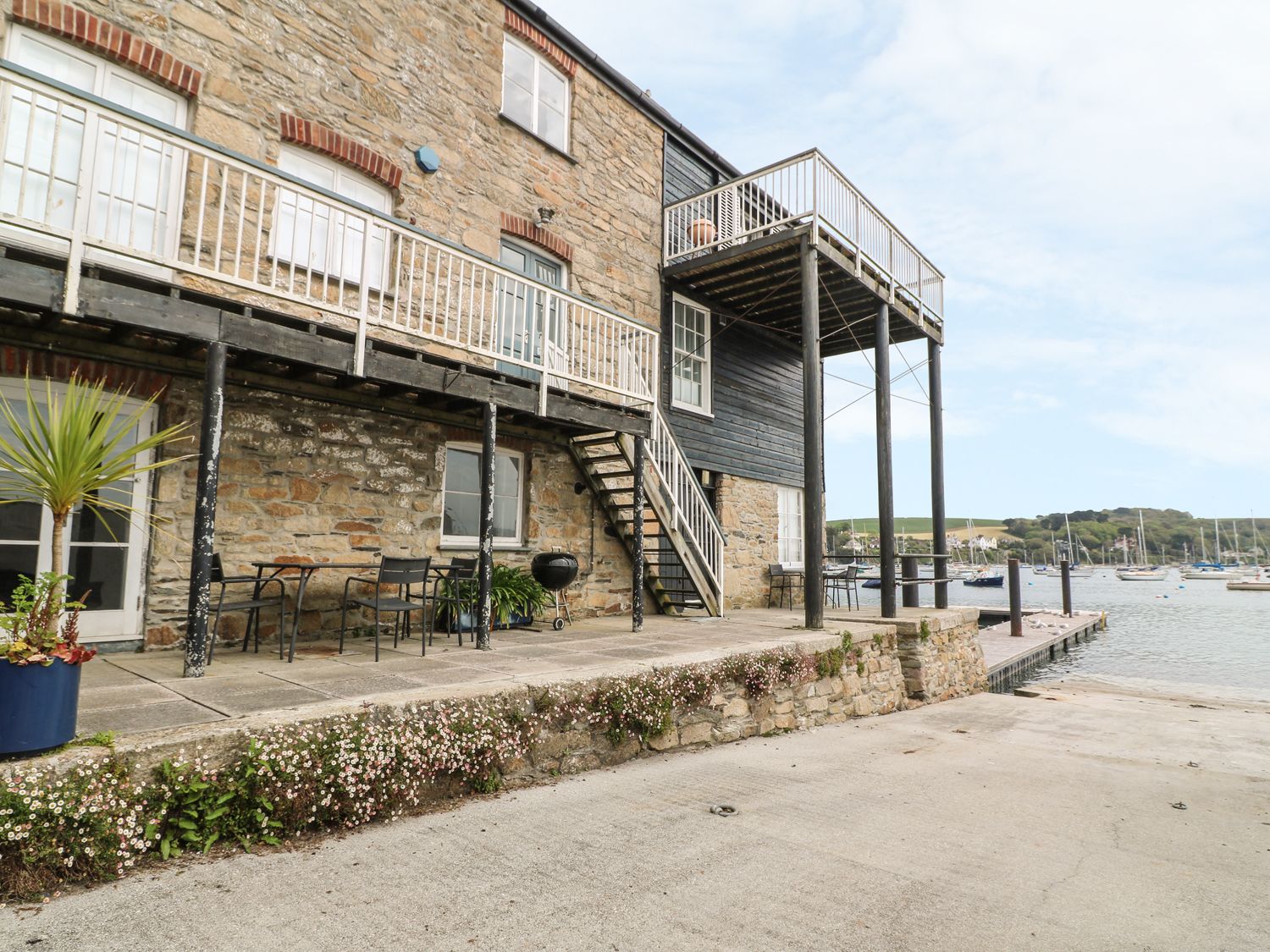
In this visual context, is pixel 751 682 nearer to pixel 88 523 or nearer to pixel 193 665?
pixel 193 665

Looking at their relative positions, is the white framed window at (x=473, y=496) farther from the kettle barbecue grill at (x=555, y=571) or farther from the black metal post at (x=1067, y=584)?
the black metal post at (x=1067, y=584)

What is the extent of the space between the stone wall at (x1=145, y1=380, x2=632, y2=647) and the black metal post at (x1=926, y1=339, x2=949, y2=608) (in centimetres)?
696

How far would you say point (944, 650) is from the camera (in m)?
9.25

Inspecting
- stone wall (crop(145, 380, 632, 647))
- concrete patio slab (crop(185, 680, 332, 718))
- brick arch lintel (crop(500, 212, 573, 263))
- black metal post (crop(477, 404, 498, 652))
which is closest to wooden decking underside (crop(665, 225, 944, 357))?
brick arch lintel (crop(500, 212, 573, 263))

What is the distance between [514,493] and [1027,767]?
5.83 meters

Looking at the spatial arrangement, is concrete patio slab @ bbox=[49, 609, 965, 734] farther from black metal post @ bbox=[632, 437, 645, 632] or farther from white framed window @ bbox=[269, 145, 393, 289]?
white framed window @ bbox=[269, 145, 393, 289]

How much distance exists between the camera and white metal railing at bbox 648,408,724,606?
341 inches

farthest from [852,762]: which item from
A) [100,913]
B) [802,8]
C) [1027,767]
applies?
[802,8]

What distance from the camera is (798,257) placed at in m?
9.43

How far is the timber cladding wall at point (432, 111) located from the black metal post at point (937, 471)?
498cm

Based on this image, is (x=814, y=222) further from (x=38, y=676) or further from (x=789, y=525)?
(x=38, y=676)

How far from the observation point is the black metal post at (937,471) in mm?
10922

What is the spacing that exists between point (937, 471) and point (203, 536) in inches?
412

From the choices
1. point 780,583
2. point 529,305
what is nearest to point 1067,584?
point 780,583
